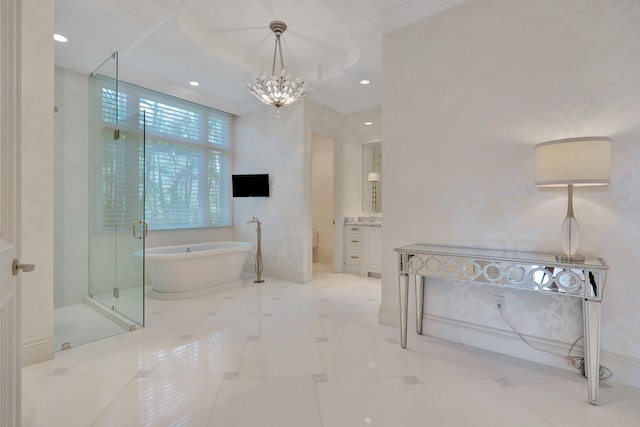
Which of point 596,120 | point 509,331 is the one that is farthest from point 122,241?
point 596,120

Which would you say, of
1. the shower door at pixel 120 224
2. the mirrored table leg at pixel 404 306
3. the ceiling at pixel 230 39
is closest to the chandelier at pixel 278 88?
the ceiling at pixel 230 39

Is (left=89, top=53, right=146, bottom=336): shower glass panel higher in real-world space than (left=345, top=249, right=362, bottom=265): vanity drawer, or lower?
higher

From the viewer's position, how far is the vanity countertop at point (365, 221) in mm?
4980

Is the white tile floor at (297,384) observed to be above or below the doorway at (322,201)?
below

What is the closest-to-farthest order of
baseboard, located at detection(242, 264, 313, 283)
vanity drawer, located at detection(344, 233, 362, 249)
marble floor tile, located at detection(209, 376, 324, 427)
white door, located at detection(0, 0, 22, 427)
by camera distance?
white door, located at detection(0, 0, 22, 427)
marble floor tile, located at detection(209, 376, 324, 427)
baseboard, located at detection(242, 264, 313, 283)
vanity drawer, located at detection(344, 233, 362, 249)

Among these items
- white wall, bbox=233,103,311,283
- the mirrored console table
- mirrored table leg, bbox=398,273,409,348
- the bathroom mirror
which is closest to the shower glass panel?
white wall, bbox=233,103,311,283

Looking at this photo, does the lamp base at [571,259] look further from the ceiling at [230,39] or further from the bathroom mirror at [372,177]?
the bathroom mirror at [372,177]

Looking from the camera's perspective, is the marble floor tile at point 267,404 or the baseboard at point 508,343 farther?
the baseboard at point 508,343

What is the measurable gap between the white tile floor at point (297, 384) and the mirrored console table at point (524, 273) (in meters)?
0.26

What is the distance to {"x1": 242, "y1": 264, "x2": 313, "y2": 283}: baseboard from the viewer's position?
4570mm

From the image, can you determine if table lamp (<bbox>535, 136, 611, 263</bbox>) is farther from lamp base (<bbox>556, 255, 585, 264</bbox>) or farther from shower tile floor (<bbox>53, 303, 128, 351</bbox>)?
shower tile floor (<bbox>53, 303, 128, 351</bbox>)

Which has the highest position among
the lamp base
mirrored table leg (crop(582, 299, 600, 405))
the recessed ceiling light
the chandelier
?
the recessed ceiling light

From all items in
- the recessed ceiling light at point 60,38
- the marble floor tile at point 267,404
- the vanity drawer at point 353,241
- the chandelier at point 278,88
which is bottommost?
the marble floor tile at point 267,404

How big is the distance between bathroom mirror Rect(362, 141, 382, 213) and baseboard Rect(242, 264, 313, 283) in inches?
69.3
